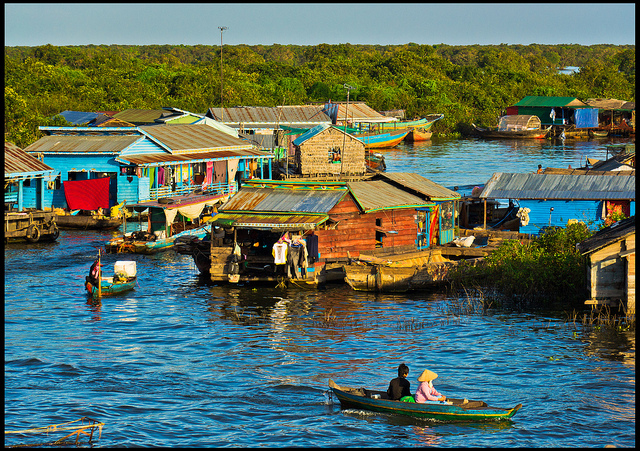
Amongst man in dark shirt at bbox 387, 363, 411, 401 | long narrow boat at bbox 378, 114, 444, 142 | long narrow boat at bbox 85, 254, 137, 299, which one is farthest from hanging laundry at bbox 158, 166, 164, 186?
long narrow boat at bbox 378, 114, 444, 142

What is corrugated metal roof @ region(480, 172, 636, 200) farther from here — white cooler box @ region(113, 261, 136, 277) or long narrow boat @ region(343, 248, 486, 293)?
white cooler box @ region(113, 261, 136, 277)

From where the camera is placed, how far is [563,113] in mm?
99000

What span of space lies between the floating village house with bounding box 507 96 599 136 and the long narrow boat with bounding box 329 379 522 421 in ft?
275

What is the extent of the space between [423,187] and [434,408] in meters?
18.6

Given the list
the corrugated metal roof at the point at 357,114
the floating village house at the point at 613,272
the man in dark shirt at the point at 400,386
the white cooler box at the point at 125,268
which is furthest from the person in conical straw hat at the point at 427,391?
the corrugated metal roof at the point at 357,114

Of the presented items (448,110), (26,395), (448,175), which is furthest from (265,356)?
(448,110)

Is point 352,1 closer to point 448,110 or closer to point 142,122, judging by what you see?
point 142,122

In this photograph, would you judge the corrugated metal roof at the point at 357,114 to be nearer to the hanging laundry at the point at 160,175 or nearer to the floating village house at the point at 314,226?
the hanging laundry at the point at 160,175

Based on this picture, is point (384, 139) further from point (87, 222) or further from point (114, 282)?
point (114, 282)

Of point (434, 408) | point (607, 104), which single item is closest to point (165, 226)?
point (434, 408)

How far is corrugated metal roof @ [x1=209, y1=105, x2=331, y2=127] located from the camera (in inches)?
2549

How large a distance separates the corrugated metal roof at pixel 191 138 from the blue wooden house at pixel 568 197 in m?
20.5

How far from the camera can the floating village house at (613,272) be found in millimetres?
23219

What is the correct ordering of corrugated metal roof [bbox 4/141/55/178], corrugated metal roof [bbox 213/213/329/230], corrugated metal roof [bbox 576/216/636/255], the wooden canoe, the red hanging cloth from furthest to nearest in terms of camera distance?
the wooden canoe
the red hanging cloth
corrugated metal roof [bbox 4/141/55/178]
corrugated metal roof [bbox 213/213/329/230]
corrugated metal roof [bbox 576/216/636/255]
